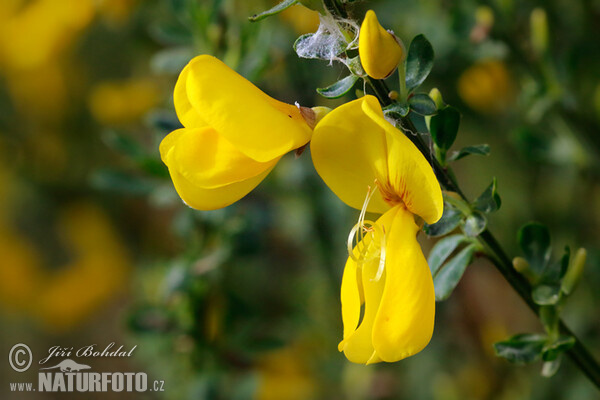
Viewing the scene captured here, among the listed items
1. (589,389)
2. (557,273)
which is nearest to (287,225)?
(589,389)

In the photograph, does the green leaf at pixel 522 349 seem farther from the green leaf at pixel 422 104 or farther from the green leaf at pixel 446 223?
the green leaf at pixel 422 104

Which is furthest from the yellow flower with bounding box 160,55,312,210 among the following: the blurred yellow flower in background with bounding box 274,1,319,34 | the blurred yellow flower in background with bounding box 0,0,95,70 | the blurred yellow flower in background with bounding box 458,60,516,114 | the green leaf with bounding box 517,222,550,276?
the blurred yellow flower in background with bounding box 0,0,95,70

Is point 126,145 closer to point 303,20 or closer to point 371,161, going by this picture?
point 303,20

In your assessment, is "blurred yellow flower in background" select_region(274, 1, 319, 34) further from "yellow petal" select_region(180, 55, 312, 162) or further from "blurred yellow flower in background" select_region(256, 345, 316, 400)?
"blurred yellow flower in background" select_region(256, 345, 316, 400)

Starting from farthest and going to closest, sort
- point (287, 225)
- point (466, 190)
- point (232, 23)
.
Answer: point (466, 190) → point (287, 225) → point (232, 23)

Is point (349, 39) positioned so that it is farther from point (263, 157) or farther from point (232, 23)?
point (232, 23)
